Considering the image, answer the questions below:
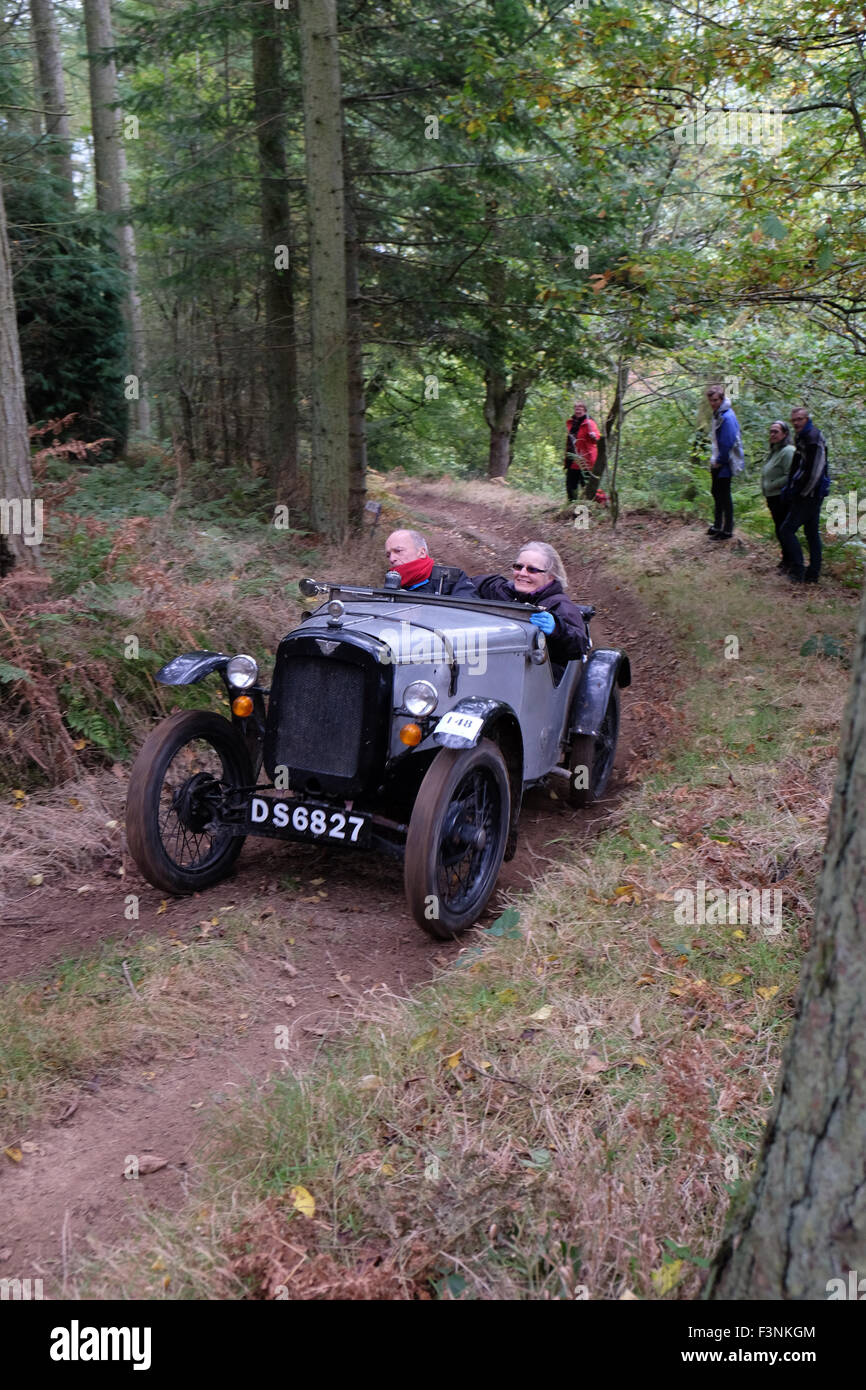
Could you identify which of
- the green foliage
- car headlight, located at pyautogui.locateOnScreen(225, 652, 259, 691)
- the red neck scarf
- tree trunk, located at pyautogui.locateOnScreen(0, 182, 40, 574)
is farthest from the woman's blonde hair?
the green foliage

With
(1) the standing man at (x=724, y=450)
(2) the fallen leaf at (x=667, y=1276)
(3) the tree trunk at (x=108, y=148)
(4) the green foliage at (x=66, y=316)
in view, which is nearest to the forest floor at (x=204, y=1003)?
(2) the fallen leaf at (x=667, y=1276)

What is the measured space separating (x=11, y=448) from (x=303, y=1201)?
5.99m

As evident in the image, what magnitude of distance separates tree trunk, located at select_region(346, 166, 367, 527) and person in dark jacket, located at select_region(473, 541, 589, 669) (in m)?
5.97

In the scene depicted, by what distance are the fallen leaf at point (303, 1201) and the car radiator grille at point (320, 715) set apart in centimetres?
257

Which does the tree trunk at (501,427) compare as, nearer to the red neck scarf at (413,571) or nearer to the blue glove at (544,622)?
the red neck scarf at (413,571)

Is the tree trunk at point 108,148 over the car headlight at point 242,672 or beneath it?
over

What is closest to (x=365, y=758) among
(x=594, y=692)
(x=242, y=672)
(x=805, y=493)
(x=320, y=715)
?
(x=320, y=715)

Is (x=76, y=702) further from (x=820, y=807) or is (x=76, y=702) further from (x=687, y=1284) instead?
(x=687, y=1284)

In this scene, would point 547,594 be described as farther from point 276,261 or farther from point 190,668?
point 276,261

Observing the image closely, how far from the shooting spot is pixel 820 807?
579 cm

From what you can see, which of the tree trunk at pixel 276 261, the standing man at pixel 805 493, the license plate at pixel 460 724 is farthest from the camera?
the tree trunk at pixel 276 261

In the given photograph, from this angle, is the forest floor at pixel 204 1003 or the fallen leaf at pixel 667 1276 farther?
the forest floor at pixel 204 1003

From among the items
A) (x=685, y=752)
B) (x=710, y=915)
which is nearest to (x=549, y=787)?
(x=685, y=752)

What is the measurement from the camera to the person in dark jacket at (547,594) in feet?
22.4
